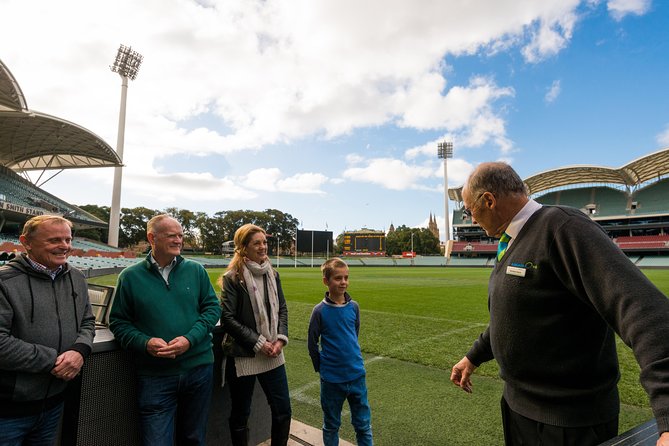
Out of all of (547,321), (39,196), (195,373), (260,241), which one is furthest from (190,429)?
(39,196)

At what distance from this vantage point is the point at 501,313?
1603 mm

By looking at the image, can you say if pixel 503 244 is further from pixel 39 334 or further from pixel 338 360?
pixel 39 334

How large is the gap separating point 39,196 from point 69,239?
206ft

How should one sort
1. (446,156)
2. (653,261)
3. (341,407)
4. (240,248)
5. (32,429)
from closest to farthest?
(32,429)
(341,407)
(240,248)
(653,261)
(446,156)

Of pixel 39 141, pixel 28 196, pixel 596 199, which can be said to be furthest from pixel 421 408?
pixel 596 199

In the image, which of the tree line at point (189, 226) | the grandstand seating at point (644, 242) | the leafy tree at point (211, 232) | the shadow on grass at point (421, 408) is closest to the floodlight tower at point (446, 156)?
the grandstand seating at point (644, 242)

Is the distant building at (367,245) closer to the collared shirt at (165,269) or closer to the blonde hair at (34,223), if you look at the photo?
the collared shirt at (165,269)

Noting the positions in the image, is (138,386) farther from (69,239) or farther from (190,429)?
(69,239)

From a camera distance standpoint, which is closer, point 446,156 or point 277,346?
point 277,346

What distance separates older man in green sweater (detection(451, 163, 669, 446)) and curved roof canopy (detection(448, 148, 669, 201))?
55.0 meters

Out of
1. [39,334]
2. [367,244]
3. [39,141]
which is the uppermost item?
[39,141]

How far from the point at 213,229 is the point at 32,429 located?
83.6m

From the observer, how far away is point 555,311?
1.43 m

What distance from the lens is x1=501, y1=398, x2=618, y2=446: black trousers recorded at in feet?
4.78
